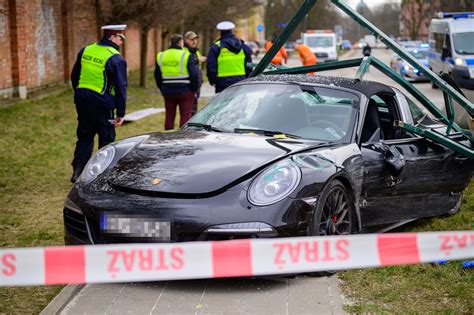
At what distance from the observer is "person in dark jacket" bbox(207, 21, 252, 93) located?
1258 centimetres

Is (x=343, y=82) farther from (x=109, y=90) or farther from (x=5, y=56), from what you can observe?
(x=5, y=56)

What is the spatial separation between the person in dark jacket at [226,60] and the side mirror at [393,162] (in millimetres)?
5933

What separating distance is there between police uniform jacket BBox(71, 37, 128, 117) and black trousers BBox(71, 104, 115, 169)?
7 centimetres

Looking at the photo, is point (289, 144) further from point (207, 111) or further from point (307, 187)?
point (207, 111)

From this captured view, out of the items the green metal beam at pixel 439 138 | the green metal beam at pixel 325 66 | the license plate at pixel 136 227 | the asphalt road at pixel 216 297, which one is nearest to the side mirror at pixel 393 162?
the green metal beam at pixel 439 138

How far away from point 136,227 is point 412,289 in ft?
6.07

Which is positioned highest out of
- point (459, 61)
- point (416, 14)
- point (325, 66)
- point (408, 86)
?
point (325, 66)

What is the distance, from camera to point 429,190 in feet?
24.1

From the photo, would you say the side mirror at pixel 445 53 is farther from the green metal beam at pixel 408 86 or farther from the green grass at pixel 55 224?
the green metal beam at pixel 408 86

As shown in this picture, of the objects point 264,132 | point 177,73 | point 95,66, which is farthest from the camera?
point 177,73

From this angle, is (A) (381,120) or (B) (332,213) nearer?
(B) (332,213)

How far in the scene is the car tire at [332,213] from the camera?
576 cm

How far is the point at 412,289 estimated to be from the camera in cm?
561

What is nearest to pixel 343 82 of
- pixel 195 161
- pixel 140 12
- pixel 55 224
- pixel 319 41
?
pixel 195 161
